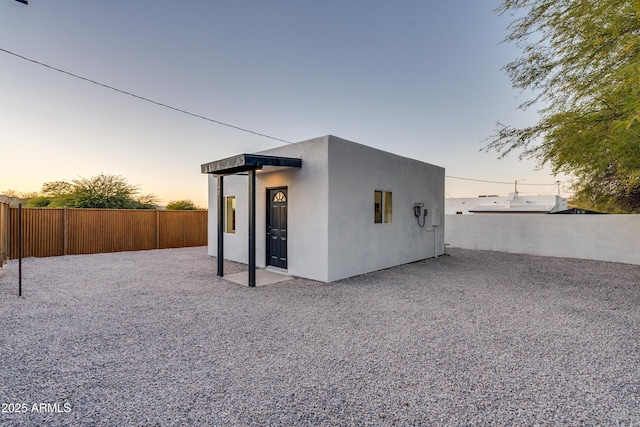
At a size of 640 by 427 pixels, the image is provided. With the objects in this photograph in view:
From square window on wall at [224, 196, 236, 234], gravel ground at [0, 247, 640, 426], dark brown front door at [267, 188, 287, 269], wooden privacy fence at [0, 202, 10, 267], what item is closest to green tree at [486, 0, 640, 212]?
gravel ground at [0, 247, 640, 426]

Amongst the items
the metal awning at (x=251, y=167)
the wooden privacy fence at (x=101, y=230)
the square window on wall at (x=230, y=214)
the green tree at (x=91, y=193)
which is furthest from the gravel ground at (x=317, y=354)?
the green tree at (x=91, y=193)

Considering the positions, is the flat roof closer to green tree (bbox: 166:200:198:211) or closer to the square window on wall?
the square window on wall

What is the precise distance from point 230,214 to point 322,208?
3877 mm

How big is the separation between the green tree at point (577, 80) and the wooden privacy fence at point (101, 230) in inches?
473

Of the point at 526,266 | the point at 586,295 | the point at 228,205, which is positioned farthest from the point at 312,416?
Result: the point at 526,266

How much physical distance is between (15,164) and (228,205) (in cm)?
674

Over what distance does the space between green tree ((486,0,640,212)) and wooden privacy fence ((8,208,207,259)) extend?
12.0 metres

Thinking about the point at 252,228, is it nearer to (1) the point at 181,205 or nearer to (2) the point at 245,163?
(2) the point at 245,163

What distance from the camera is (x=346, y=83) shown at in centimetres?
952

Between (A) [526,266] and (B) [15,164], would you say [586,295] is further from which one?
(B) [15,164]

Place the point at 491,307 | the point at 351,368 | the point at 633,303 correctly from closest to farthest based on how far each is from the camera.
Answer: the point at 351,368, the point at 491,307, the point at 633,303

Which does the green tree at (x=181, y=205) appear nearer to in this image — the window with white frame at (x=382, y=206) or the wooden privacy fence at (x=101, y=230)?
the wooden privacy fence at (x=101, y=230)

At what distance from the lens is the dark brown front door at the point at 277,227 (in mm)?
6781

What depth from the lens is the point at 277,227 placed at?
6957mm
